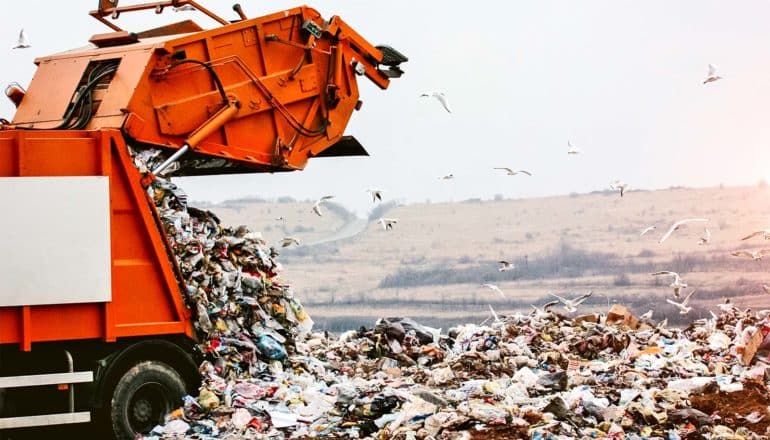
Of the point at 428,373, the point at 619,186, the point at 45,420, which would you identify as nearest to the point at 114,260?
the point at 45,420

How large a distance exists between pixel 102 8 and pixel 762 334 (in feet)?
22.9

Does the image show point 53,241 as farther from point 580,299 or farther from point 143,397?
point 580,299

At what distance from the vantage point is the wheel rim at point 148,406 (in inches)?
352

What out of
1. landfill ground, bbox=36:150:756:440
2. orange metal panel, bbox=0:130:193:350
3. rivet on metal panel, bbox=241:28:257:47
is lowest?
landfill ground, bbox=36:150:756:440

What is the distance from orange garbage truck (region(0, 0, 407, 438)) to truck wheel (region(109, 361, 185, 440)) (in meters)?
0.01

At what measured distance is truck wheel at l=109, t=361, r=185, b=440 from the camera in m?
8.76

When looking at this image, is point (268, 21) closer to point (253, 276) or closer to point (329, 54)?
point (329, 54)

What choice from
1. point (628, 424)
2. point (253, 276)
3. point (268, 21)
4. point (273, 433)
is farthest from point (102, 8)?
point (628, 424)

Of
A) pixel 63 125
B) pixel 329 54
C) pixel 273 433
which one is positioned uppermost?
pixel 329 54

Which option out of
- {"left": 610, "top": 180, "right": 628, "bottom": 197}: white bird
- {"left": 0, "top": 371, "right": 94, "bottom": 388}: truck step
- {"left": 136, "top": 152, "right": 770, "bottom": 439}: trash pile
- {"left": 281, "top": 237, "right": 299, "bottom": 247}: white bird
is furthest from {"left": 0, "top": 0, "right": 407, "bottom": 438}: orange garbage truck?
{"left": 610, "top": 180, "right": 628, "bottom": 197}: white bird

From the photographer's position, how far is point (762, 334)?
Result: 35.7ft

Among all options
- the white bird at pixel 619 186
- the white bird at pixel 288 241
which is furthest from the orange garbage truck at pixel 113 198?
the white bird at pixel 619 186

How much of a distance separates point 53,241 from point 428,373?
411 centimetres

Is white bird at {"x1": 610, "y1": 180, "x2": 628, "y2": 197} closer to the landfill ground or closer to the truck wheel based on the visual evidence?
the landfill ground
